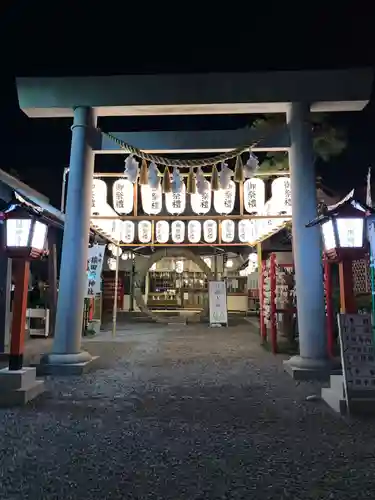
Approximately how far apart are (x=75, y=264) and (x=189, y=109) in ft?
13.5

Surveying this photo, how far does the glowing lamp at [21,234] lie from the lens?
5531 mm

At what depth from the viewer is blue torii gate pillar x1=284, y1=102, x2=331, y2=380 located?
6.62 metres

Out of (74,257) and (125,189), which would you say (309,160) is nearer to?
(74,257)

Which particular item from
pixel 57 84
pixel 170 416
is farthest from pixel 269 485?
pixel 57 84

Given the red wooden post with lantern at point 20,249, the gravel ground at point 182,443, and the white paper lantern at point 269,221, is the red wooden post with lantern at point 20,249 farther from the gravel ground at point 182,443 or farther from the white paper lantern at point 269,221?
the white paper lantern at point 269,221

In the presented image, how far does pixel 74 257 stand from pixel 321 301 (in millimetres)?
4948

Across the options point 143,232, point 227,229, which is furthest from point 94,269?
point 227,229

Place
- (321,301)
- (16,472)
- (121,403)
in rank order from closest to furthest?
(16,472) < (121,403) < (321,301)

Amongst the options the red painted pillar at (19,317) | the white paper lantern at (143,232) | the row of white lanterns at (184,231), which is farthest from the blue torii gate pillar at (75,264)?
the white paper lantern at (143,232)

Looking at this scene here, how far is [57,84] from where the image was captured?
762 centimetres

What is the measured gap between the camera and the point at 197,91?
25.0 ft

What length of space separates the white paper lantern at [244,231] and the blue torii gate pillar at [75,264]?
7.13 metres

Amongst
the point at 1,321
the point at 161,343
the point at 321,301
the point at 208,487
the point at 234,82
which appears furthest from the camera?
the point at 161,343

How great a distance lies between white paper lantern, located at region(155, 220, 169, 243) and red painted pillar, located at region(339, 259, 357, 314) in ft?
28.9
